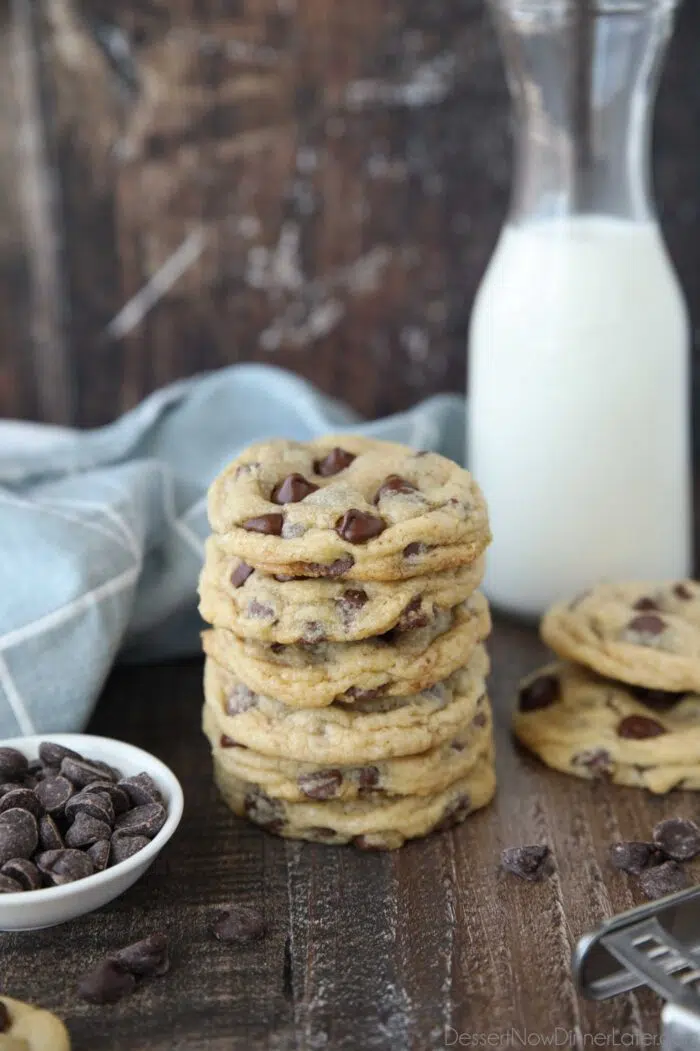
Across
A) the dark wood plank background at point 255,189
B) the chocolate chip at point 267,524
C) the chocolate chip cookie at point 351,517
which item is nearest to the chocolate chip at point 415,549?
the chocolate chip cookie at point 351,517

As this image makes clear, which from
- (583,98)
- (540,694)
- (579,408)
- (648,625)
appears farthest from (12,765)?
(583,98)

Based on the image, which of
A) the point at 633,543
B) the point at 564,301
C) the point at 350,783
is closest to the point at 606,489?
the point at 633,543

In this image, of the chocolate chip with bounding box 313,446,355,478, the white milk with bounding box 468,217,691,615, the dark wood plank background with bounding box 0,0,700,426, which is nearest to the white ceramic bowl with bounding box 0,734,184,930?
the chocolate chip with bounding box 313,446,355,478

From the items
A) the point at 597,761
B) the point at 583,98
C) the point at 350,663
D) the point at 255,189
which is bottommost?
the point at 597,761

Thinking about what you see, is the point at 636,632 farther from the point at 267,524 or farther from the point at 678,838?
the point at 267,524

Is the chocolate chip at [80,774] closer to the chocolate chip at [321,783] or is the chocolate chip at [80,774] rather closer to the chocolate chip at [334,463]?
the chocolate chip at [321,783]

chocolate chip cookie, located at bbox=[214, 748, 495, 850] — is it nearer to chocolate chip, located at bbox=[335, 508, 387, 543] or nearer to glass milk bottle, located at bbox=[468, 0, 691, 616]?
chocolate chip, located at bbox=[335, 508, 387, 543]
